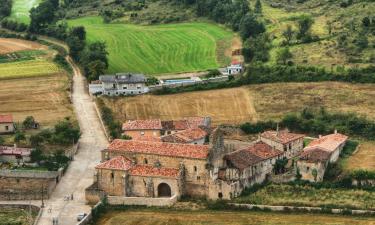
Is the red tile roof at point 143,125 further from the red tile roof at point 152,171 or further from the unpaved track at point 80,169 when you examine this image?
the red tile roof at point 152,171

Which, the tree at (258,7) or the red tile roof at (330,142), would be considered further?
the tree at (258,7)

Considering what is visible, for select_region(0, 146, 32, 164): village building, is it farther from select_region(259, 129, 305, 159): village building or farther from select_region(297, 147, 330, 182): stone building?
select_region(297, 147, 330, 182): stone building

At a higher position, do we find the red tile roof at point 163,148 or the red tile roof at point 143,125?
the red tile roof at point 143,125

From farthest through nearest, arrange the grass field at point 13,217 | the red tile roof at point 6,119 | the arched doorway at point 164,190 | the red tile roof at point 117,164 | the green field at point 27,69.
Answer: the green field at point 27,69 → the red tile roof at point 6,119 → the red tile roof at point 117,164 → the arched doorway at point 164,190 → the grass field at point 13,217

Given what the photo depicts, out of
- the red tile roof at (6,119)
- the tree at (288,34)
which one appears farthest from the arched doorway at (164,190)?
the tree at (288,34)

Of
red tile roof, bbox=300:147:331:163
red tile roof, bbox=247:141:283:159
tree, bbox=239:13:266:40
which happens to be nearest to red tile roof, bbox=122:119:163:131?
red tile roof, bbox=247:141:283:159

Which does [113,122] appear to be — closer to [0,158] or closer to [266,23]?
[0,158]

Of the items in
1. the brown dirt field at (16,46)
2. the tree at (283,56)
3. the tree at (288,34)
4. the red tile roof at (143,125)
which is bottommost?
the red tile roof at (143,125)

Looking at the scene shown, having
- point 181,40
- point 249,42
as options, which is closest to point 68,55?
point 181,40

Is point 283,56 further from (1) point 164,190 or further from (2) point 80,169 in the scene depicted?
(1) point 164,190
